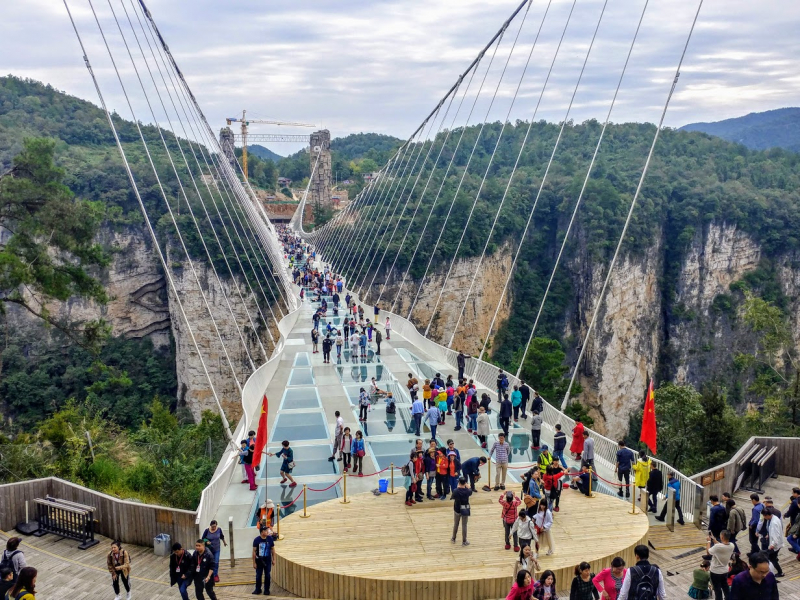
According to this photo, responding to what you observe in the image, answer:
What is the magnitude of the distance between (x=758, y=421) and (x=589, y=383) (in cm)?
2961

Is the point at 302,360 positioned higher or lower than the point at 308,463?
higher

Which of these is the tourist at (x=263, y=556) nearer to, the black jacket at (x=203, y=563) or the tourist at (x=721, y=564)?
the black jacket at (x=203, y=563)

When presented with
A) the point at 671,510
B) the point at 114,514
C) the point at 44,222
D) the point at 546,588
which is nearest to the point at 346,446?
the point at 114,514

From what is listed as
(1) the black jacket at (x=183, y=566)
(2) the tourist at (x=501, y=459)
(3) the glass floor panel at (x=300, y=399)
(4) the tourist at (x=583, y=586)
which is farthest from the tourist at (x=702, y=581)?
(3) the glass floor panel at (x=300, y=399)

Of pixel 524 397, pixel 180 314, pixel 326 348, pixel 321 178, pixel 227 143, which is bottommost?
pixel 180 314

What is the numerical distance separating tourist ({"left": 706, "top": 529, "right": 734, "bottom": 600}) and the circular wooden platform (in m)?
1.54

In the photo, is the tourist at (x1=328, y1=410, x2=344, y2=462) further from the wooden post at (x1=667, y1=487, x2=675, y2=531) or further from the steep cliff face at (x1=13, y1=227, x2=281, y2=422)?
the steep cliff face at (x1=13, y1=227, x2=281, y2=422)

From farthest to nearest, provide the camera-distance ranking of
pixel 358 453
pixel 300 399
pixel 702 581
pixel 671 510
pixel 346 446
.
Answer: pixel 300 399
pixel 346 446
pixel 358 453
pixel 671 510
pixel 702 581

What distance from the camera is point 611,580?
693 centimetres

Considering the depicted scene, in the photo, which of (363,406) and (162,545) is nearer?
(162,545)

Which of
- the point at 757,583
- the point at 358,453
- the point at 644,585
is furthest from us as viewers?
the point at 358,453

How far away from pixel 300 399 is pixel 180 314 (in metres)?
31.8

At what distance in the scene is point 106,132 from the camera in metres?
69.5

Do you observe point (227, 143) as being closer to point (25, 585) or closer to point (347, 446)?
point (347, 446)
